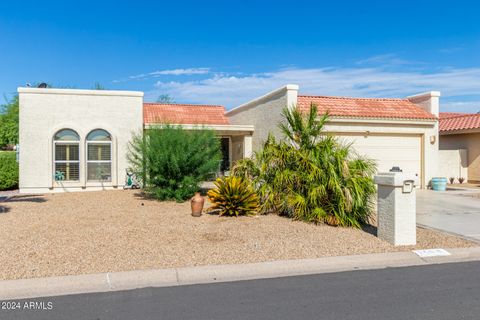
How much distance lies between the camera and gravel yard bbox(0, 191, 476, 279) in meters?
6.38

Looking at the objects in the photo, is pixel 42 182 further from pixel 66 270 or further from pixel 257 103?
pixel 66 270

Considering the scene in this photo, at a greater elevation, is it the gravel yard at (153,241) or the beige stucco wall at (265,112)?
the beige stucco wall at (265,112)

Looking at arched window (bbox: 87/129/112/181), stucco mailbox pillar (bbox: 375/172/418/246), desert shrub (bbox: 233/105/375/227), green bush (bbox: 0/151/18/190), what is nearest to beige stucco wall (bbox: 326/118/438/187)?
desert shrub (bbox: 233/105/375/227)

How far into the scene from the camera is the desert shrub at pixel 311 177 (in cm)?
909

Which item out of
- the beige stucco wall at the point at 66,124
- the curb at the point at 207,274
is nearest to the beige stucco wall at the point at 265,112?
the beige stucco wall at the point at 66,124

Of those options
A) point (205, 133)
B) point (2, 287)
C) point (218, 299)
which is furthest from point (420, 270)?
point (205, 133)

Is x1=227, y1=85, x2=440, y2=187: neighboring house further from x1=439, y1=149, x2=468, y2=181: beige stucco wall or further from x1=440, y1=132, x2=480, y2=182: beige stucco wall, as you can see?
x1=440, y1=132, x2=480, y2=182: beige stucco wall

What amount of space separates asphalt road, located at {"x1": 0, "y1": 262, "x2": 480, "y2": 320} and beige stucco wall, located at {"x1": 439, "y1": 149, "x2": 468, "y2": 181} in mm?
15766

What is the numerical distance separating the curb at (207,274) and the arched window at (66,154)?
11.5m

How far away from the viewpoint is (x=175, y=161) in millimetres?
12562

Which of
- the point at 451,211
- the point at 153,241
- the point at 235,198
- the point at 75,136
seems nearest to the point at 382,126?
the point at 451,211

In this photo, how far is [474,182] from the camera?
65.4 ft

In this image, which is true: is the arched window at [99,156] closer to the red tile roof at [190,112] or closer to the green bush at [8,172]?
the green bush at [8,172]

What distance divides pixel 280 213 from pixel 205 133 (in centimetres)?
450
